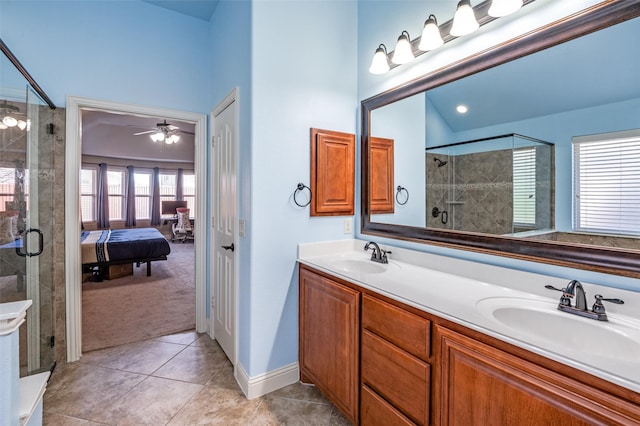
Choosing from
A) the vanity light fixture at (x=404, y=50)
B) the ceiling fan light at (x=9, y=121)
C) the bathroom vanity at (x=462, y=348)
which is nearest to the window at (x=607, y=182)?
the bathroom vanity at (x=462, y=348)

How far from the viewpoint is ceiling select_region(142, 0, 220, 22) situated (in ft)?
8.41

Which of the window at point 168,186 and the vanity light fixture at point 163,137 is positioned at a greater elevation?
the vanity light fixture at point 163,137

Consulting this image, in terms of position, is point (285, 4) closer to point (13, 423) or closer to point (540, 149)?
point (540, 149)

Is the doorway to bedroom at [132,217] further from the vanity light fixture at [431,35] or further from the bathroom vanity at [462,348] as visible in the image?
the vanity light fixture at [431,35]

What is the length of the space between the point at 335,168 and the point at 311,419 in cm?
162

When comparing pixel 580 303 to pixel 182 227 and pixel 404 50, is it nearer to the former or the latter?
pixel 404 50

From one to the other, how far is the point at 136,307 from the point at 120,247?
148cm

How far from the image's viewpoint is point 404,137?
208cm

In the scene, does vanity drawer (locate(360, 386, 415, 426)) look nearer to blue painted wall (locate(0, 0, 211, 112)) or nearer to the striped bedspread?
blue painted wall (locate(0, 0, 211, 112))

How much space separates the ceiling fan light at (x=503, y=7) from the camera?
1335mm

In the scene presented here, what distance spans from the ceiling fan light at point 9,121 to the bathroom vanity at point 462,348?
2070mm

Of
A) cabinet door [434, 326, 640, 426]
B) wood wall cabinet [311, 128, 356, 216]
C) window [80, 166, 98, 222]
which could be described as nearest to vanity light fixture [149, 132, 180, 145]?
window [80, 166, 98, 222]

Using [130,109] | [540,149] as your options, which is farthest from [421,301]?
[130,109]

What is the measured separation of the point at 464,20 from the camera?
4.83 ft
